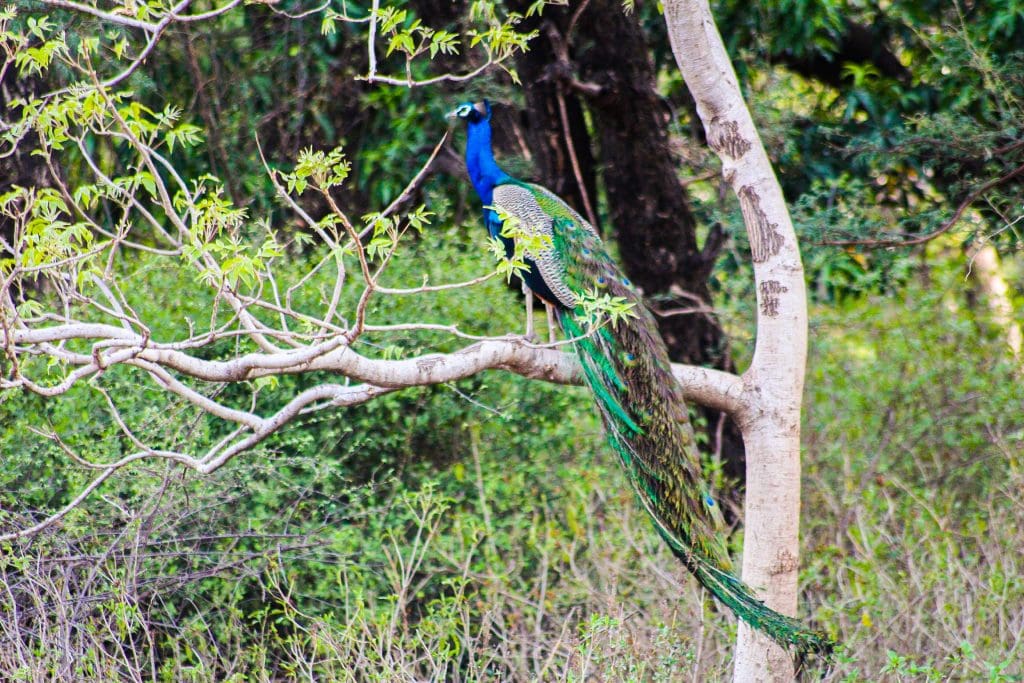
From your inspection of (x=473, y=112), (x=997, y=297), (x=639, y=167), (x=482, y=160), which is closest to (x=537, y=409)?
(x=482, y=160)

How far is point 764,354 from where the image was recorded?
13.0ft

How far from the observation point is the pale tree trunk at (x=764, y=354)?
3939 millimetres

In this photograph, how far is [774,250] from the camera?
13.1 feet

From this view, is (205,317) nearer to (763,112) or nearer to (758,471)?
(758,471)

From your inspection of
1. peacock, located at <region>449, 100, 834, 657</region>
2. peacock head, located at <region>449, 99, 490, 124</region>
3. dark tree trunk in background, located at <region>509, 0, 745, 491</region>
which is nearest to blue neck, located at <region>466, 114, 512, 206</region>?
peacock head, located at <region>449, 99, 490, 124</region>

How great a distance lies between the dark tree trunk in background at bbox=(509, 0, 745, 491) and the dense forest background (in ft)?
0.05

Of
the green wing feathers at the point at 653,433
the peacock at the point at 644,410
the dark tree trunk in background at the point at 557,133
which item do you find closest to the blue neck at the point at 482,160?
the peacock at the point at 644,410

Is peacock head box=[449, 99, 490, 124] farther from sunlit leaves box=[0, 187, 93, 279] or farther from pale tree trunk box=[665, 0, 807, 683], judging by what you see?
sunlit leaves box=[0, 187, 93, 279]

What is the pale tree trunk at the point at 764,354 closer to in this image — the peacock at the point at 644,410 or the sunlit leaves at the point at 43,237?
the peacock at the point at 644,410

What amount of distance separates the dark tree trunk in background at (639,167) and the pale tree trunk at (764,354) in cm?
185

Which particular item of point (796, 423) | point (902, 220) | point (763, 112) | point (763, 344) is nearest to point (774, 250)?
point (763, 344)

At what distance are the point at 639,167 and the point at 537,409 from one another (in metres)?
1.47

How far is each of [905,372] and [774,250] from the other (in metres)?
2.70

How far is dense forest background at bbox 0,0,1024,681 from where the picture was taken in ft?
14.0
